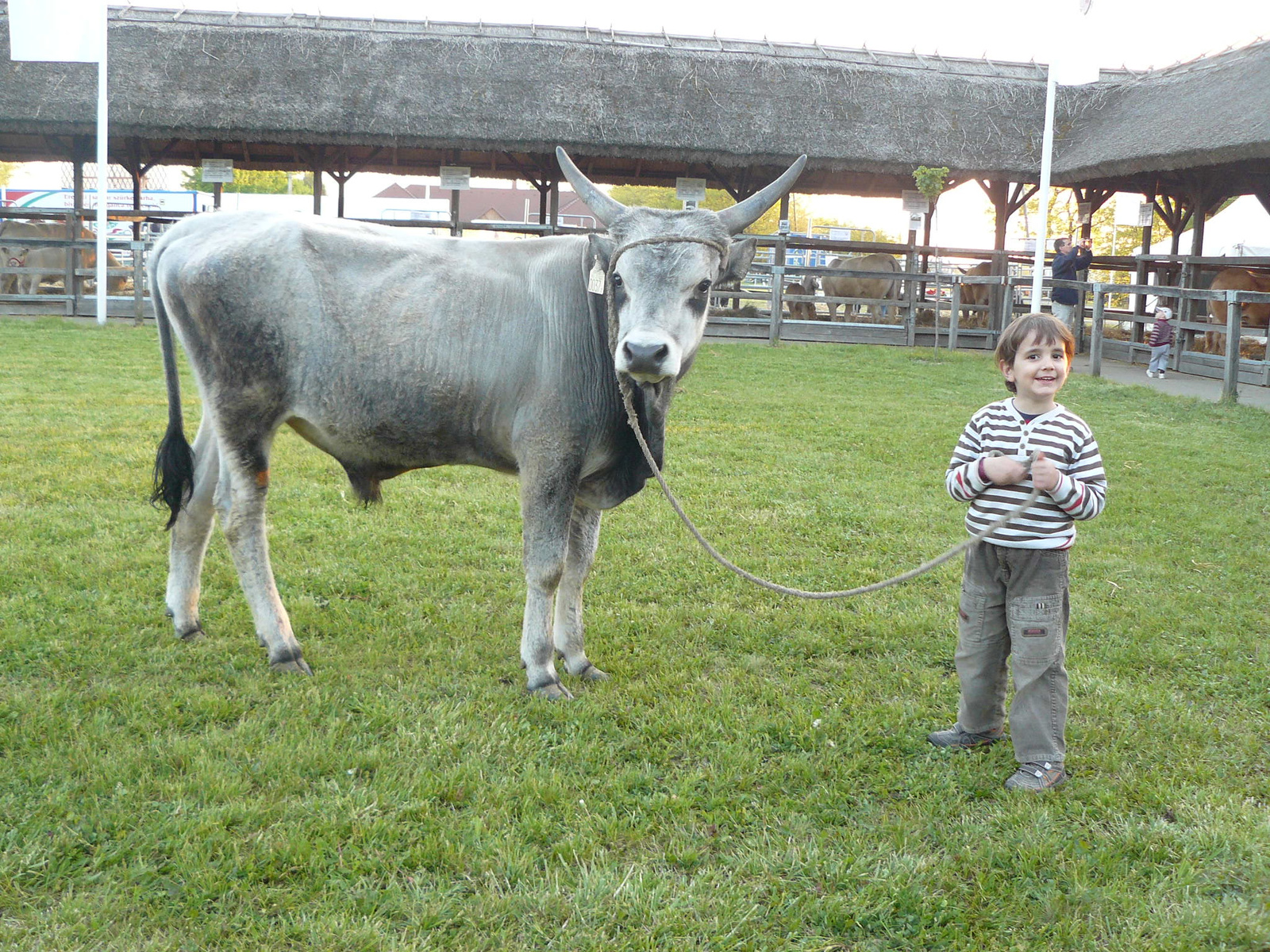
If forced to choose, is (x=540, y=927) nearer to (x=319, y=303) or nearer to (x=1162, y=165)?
(x=319, y=303)

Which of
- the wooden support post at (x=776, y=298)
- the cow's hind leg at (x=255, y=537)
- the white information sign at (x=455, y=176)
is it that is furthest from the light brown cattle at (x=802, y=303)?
the cow's hind leg at (x=255, y=537)

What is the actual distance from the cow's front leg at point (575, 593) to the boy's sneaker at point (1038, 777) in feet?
5.46

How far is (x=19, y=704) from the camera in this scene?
3693 millimetres

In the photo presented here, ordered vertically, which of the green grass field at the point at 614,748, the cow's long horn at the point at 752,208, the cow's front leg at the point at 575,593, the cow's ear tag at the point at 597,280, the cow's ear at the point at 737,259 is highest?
the cow's long horn at the point at 752,208

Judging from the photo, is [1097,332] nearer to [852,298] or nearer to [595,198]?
[852,298]

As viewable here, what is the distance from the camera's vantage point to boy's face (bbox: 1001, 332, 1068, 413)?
3.32m

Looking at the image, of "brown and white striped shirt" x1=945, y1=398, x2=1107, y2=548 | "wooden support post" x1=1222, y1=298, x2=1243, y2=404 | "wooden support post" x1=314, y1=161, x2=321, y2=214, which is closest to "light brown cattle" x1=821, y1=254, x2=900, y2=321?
"wooden support post" x1=1222, y1=298, x2=1243, y2=404

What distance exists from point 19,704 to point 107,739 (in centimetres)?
48

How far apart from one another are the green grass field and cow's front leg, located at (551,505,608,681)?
211mm

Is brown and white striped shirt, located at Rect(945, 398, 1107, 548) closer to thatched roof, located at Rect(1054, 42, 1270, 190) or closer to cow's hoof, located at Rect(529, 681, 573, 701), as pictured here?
cow's hoof, located at Rect(529, 681, 573, 701)

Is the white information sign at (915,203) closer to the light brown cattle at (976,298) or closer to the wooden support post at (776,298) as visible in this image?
the light brown cattle at (976,298)

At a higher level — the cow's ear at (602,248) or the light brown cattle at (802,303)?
the light brown cattle at (802,303)

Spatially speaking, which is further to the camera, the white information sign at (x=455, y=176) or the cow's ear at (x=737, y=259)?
the white information sign at (x=455, y=176)

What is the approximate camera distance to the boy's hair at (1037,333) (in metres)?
3.34
